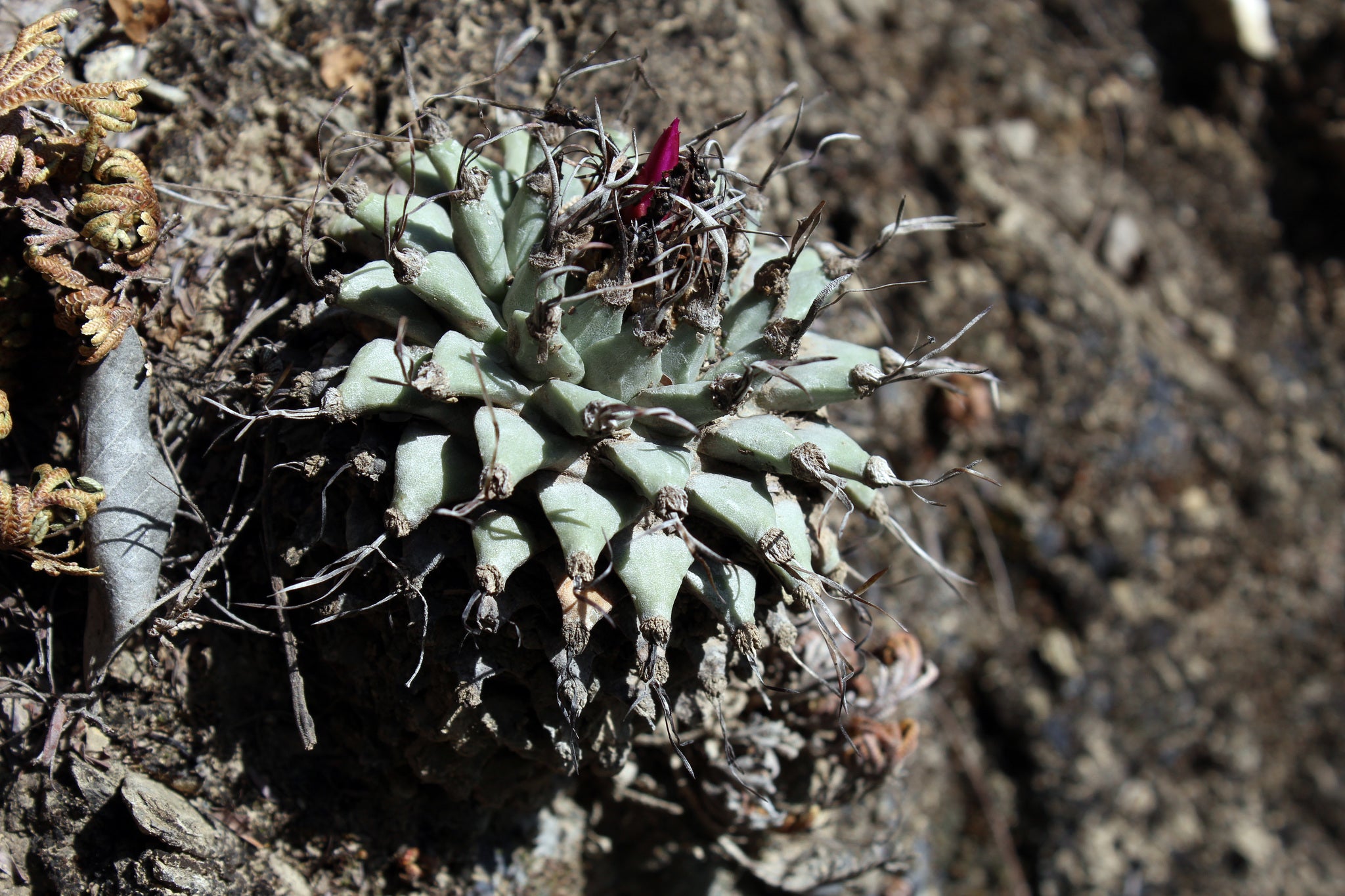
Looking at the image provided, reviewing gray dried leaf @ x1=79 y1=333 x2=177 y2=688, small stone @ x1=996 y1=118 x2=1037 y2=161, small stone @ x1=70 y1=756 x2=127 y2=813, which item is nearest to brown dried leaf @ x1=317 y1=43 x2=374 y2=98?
gray dried leaf @ x1=79 y1=333 x2=177 y2=688

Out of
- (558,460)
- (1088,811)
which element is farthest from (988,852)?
(558,460)

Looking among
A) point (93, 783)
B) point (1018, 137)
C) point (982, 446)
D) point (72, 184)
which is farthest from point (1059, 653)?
point (72, 184)

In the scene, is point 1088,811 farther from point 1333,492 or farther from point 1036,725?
point 1333,492

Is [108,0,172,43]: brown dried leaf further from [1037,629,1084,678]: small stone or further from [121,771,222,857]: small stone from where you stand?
[1037,629,1084,678]: small stone

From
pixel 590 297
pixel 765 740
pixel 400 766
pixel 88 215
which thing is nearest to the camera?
pixel 590 297

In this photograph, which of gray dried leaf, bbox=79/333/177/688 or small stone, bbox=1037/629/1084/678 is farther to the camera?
small stone, bbox=1037/629/1084/678

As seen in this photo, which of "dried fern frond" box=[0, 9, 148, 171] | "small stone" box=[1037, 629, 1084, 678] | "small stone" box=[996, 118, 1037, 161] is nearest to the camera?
"dried fern frond" box=[0, 9, 148, 171]

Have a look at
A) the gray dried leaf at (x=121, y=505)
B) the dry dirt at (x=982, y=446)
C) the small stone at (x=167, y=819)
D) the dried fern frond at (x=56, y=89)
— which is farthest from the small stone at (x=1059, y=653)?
the dried fern frond at (x=56, y=89)

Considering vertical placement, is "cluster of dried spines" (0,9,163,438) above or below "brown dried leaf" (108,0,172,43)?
below
